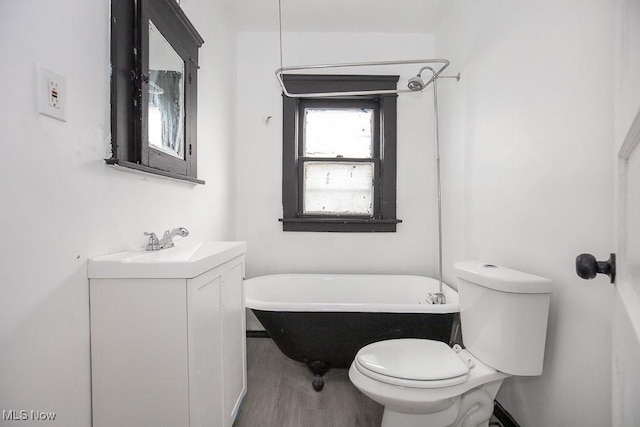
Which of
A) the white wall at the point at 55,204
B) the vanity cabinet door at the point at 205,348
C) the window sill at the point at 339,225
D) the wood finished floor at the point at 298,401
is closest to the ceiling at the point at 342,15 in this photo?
the white wall at the point at 55,204

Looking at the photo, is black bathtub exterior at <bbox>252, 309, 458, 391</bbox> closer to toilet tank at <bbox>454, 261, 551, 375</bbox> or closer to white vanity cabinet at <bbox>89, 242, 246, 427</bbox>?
toilet tank at <bbox>454, 261, 551, 375</bbox>

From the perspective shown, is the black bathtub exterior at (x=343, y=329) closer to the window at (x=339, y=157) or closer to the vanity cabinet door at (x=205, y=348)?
the vanity cabinet door at (x=205, y=348)

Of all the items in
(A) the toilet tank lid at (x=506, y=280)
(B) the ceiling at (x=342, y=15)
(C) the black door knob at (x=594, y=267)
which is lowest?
(A) the toilet tank lid at (x=506, y=280)

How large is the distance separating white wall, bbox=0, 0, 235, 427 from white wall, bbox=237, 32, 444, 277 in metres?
1.28

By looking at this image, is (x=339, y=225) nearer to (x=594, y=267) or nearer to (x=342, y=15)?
(x=342, y=15)

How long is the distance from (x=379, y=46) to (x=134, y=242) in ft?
7.51

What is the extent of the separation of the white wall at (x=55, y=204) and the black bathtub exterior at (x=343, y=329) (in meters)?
0.84

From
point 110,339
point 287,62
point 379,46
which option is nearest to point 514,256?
point 110,339

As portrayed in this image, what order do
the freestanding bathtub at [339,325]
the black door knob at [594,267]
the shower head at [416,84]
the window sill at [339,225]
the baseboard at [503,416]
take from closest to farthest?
the black door knob at [594,267] → the baseboard at [503,416] → the freestanding bathtub at [339,325] → the shower head at [416,84] → the window sill at [339,225]

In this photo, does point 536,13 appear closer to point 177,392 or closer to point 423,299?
point 423,299

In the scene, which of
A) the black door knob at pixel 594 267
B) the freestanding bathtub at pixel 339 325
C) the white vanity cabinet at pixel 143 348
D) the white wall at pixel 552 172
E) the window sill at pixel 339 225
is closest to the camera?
the black door knob at pixel 594 267

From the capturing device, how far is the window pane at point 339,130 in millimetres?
2389

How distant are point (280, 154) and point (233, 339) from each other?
1.52 m

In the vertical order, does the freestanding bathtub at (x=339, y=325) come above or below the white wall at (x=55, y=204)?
below
